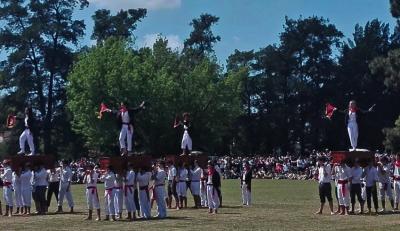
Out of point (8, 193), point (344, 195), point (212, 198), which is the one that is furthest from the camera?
point (8, 193)

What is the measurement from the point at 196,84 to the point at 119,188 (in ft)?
178

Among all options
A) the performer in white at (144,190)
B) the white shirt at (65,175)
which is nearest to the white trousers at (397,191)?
the performer in white at (144,190)

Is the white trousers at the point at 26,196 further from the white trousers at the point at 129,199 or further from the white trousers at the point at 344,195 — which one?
the white trousers at the point at 344,195

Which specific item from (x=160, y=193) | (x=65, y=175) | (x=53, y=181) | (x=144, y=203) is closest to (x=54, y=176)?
(x=53, y=181)

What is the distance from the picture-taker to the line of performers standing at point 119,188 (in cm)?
2934

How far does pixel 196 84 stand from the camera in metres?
83.1

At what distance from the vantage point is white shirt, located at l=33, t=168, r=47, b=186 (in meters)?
33.5

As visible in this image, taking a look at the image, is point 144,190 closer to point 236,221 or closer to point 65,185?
point 236,221

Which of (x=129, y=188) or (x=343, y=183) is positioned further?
(x=343, y=183)

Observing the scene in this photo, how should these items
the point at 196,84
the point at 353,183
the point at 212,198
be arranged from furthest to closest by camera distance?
the point at 196,84
the point at 212,198
the point at 353,183

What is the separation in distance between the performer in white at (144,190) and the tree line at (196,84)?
39602 mm

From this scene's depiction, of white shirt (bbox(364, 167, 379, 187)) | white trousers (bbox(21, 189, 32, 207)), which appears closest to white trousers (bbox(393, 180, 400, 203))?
white shirt (bbox(364, 167, 379, 187))

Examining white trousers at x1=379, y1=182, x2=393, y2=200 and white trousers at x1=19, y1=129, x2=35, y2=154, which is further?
white trousers at x1=19, y1=129, x2=35, y2=154

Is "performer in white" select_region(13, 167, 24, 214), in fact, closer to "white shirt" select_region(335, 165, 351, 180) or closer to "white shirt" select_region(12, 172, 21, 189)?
"white shirt" select_region(12, 172, 21, 189)
